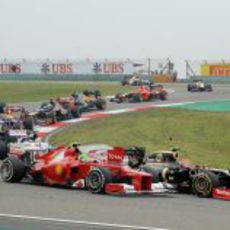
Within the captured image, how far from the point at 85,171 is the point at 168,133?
14.6 meters

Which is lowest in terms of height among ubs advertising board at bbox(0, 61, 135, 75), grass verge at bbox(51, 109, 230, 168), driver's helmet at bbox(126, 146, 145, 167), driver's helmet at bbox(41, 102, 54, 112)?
grass verge at bbox(51, 109, 230, 168)

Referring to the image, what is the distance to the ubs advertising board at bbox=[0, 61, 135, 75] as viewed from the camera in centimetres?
8525

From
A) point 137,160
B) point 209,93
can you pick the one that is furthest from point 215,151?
point 209,93

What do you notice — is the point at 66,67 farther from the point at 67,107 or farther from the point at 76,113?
the point at 67,107

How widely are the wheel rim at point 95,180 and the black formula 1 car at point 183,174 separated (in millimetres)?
1348

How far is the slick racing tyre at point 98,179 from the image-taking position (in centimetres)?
1479

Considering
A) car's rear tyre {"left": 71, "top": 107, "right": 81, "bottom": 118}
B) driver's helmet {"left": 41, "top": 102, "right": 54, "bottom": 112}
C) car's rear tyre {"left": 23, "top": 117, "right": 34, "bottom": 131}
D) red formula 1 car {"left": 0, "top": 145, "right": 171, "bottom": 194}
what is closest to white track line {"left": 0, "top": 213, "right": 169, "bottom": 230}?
red formula 1 car {"left": 0, "top": 145, "right": 171, "bottom": 194}

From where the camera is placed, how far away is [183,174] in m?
15.4

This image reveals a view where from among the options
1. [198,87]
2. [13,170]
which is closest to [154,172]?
[13,170]

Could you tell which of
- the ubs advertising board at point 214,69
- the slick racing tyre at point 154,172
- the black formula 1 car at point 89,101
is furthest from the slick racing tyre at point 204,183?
the ubs advertising board at point 214,69

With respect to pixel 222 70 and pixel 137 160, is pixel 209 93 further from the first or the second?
pixel 137 160

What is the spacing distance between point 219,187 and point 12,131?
35.6ft

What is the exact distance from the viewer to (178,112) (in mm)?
36500

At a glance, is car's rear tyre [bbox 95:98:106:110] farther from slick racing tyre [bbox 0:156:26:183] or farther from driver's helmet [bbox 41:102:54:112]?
slick racing tyre [bbox 0:156:26:183]
